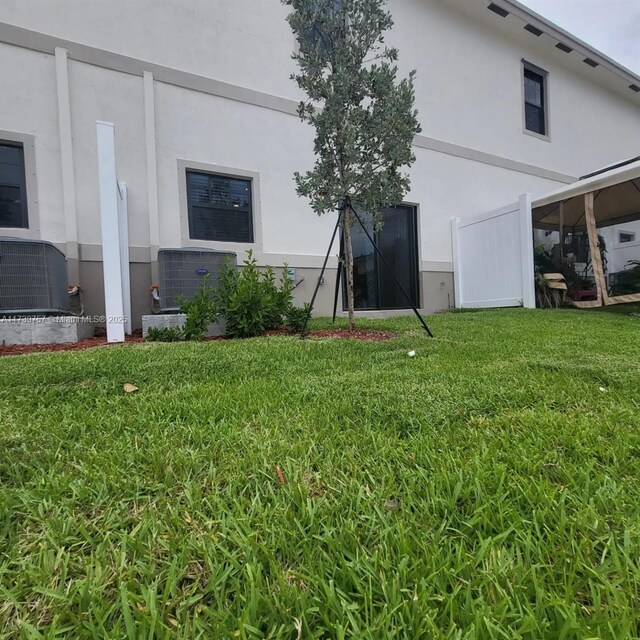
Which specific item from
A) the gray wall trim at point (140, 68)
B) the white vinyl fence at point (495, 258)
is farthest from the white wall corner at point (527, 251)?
the gray wall trim at point (140, 68)

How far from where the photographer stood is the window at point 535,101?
1038cm

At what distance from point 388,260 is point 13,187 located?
20.1 feet

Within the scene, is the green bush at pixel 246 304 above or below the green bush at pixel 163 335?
above

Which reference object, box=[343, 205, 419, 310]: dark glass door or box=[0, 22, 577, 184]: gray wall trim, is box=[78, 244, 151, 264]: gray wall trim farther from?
box=[343, 205, 419, 310]: dark glass door

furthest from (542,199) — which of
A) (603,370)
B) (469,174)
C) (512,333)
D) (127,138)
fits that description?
(127,138)

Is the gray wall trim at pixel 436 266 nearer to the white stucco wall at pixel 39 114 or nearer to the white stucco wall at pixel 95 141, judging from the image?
the white stucco wall at pixel 95 141

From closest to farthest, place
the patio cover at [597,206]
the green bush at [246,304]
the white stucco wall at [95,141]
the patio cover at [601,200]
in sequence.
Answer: the green bush at [246,304]
the white stucco wall at [95,141]
the patio cover at [601,200]
the patio cover at [597,206]

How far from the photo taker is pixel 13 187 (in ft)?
16.8

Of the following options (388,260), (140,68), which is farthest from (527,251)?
(140,68)

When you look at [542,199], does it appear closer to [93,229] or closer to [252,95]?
[252,95]

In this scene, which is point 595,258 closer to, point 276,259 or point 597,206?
point 597,206

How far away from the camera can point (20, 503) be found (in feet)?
3.61

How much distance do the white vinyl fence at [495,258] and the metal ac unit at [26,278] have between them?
7.24 meters

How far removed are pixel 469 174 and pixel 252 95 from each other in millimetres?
5217
